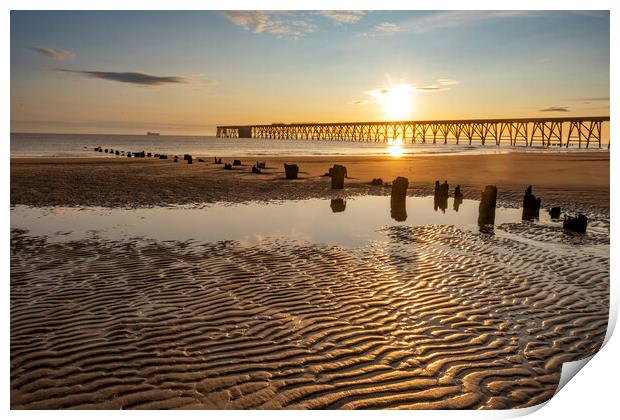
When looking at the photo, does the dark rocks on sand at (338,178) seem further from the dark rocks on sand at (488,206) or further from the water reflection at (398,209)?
the dark rocks on sand at (488,206)

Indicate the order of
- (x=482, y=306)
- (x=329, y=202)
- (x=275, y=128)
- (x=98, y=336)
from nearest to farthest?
1. (x=98, y=336)
2. (x=482, y=306)
3. (x=329, y=202)
4. (x=275, y=128)

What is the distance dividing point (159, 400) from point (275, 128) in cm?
18979

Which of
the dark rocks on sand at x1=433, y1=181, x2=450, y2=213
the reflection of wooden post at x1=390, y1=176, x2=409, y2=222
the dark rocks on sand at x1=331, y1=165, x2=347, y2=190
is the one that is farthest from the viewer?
the dark rocks on sand at x1=331, y1=165, x2=347, y2=190

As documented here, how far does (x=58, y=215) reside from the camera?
14.4 m

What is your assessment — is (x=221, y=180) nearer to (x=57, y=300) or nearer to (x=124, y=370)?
(x=57, y=300)

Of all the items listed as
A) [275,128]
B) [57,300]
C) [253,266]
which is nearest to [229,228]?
[253,266]

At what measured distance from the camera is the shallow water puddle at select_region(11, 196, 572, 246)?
11.7 meters

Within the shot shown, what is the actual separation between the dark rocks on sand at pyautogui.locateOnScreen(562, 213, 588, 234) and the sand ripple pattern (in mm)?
2697

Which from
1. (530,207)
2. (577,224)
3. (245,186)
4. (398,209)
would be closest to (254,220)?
(398,209)

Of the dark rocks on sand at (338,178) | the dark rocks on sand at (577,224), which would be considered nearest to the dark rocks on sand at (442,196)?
the dark rocks on sand at (577,224)

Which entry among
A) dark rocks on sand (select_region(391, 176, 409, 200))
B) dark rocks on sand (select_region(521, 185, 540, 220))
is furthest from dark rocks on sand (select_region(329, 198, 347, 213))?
dark rocks on sand (select_region(521, 185, 540, 220))

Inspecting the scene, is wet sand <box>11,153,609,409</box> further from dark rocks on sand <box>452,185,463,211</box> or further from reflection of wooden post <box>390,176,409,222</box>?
dark rocks on sand <box>452,185,463,211</box>

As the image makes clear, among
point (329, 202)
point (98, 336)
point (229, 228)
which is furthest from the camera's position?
point (329, 202)

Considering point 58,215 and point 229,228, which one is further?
point 58,215
